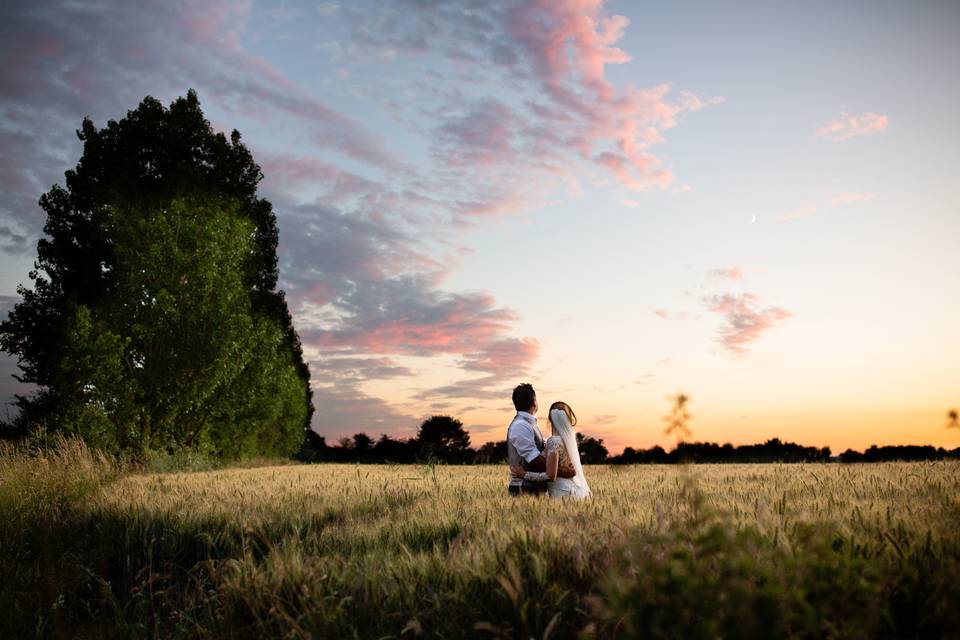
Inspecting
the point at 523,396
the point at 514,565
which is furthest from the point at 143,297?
the point at 514,565

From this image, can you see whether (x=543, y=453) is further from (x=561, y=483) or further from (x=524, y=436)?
(x=561, y=483)

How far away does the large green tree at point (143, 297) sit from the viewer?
22.4 metres

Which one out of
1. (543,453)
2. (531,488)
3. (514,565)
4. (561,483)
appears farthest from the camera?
(531,488)

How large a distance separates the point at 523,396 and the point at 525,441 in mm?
615

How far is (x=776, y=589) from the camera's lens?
276 cm

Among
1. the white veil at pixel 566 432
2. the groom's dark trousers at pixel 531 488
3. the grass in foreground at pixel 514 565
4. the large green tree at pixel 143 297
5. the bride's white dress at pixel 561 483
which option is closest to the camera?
the grass in foreground at pixel 514 565

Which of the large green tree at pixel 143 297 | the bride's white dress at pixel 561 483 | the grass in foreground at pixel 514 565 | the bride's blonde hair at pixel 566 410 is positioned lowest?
the grass in foreground at pixel 514 565

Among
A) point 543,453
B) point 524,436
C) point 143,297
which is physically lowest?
point 543,453

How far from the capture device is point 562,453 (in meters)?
8.62

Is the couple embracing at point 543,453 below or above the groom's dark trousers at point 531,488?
above

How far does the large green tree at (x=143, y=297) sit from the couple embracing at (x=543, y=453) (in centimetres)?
1757

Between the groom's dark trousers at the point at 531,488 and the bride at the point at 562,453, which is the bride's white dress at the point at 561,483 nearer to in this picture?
the bride at the point at 562,453

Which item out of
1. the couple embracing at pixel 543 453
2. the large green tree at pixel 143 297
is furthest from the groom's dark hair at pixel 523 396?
the large green tree at pixel 143 297

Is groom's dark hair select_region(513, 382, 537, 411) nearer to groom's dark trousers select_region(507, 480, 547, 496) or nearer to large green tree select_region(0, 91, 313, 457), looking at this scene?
groom's dark trousers select_region(507, 480, 547, 496)
